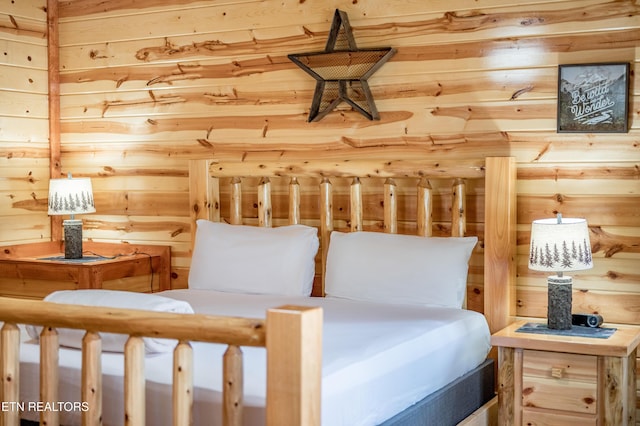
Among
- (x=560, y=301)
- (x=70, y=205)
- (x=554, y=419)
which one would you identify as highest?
(x=70, y=205)

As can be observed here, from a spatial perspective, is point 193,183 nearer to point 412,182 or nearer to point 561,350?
point 412,182

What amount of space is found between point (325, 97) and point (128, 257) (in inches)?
53.5

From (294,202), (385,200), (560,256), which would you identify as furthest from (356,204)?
(560,256)

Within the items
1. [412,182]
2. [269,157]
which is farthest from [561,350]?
[269,157]

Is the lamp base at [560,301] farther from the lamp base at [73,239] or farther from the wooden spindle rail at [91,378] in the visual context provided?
the lamp base at [73,239]

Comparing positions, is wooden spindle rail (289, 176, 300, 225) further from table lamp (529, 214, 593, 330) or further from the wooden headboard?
table lamp (529, 214, 593, 330)

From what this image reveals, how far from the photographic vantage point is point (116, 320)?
2.29 m

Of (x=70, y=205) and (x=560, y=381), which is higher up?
(x=70, y=205)

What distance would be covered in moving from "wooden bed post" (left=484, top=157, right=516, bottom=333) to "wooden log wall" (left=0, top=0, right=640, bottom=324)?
13 cm

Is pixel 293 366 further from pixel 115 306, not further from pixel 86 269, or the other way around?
pixel 86 269

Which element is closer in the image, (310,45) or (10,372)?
→ (10,372)

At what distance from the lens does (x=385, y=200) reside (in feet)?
13.2

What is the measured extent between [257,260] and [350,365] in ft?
4.70

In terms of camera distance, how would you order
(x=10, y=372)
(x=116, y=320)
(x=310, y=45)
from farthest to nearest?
(x=310, y=45) < (x=10, y=372) < (x=116, y=320)
